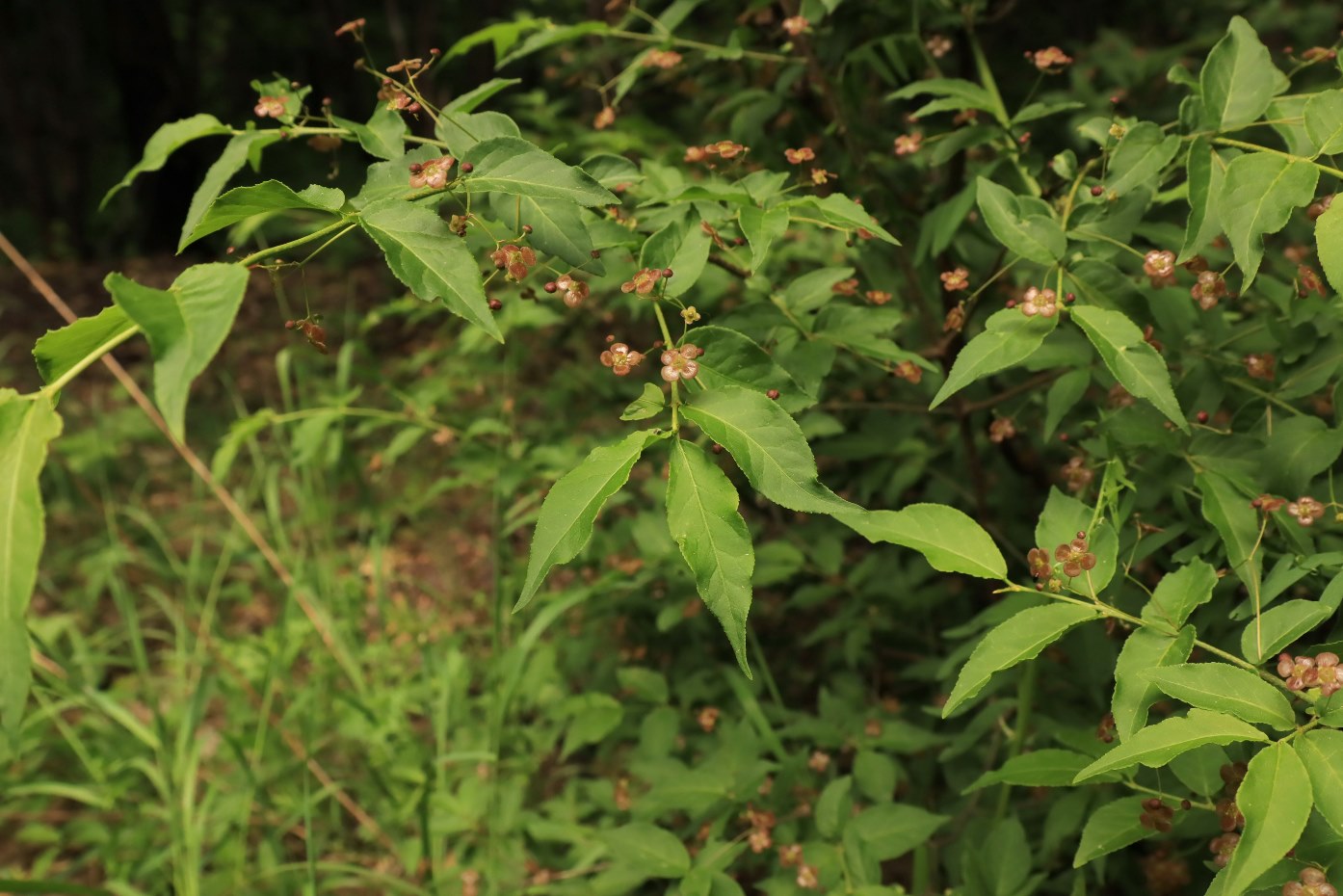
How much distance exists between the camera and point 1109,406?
1.32 metres

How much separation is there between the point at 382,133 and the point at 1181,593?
39.2 inches

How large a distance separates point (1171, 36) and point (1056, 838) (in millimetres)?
4678

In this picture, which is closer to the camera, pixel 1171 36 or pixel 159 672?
pixel 159 672

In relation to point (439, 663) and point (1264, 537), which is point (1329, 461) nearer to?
point (1264, 537)

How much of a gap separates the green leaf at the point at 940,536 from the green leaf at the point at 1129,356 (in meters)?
0.21

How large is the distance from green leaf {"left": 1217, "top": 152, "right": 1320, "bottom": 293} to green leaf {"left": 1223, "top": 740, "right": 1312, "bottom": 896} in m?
0.44

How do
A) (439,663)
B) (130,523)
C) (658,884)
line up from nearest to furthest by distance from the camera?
(658,884) → (439,663) → (130,523)

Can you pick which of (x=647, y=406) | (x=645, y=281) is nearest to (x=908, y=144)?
(x=645, y=281)

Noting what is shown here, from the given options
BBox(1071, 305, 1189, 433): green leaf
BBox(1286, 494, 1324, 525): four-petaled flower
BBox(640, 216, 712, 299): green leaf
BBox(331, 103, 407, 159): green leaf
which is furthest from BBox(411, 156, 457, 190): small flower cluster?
BBox(1286, 494, 1324, 525): four-petaled flower

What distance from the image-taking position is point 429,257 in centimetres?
78

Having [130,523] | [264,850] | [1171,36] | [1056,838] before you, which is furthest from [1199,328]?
[1171,36]

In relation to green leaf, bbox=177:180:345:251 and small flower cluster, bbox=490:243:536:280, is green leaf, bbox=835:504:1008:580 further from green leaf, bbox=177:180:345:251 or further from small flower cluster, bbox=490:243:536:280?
green leaf, bbox=177:180:345:251

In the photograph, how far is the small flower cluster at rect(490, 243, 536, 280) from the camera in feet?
3.02

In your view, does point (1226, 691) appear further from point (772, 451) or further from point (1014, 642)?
point (772, 451)
